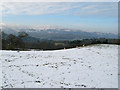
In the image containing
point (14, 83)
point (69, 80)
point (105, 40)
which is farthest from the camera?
point (105, 40)

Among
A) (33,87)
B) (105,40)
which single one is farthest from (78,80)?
(105,40)

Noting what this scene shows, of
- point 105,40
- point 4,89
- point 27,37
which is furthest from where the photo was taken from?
point 27,37

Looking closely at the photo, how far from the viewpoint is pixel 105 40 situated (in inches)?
1236

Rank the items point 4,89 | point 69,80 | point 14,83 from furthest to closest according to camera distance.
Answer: point 69,80, point 14,83, point 4,89

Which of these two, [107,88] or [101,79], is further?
[101,79]

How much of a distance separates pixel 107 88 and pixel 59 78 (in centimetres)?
318

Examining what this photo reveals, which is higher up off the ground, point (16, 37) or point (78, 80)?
point (16, 37)

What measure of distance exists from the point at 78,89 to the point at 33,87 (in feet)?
8.77

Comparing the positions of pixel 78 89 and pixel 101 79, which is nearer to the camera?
pixel 78 89

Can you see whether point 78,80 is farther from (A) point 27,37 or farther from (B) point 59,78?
(A) point 27,37

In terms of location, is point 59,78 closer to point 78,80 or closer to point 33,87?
point 78,80

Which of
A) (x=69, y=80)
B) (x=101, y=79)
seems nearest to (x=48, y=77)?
(x=69, y=80)

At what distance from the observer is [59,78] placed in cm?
783

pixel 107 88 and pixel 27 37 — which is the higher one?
pixel 27 37
